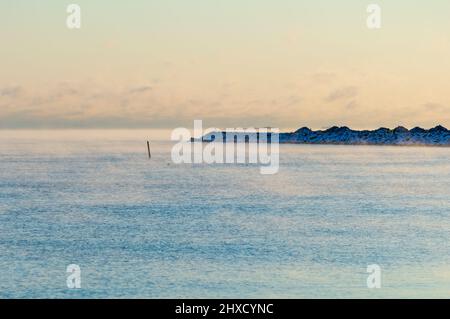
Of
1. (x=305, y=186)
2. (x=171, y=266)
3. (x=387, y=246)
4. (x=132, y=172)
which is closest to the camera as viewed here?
(x=171, y=266)

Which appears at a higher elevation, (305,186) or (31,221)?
(305,186)

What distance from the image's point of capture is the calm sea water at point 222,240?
2880cm

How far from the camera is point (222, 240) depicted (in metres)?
39.2

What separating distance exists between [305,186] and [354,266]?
42264 millimetres

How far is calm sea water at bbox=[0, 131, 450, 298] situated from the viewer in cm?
2880

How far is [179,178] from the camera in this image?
88000 millimetres

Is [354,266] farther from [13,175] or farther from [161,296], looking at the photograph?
[13,175]
